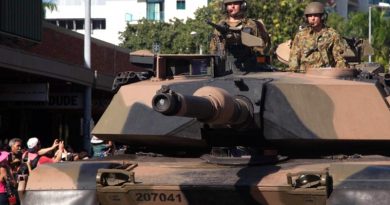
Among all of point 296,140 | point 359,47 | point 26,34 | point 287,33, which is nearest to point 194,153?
point 296,140

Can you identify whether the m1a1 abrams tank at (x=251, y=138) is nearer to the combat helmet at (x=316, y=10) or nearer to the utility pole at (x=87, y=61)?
the combat helmet at (x=316, y=10)

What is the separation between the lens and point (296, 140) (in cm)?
1020

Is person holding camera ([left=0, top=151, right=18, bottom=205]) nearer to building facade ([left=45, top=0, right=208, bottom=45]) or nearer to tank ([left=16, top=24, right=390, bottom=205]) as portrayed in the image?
tank ([left=16, top=24, right=390, bottom=205])

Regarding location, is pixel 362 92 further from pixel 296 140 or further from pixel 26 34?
pixel 26 34

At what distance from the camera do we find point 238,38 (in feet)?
36.4

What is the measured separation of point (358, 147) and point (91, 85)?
18.7 meters

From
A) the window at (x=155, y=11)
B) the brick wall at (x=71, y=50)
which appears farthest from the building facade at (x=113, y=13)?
the brick wall at (x=71, y=50)

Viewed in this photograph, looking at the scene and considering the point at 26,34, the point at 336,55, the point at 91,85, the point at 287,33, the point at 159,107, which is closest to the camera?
the point at 159,107

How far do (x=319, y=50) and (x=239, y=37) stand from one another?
123 cm

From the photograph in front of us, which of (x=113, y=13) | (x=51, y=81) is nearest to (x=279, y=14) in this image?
(x=51, y=81)

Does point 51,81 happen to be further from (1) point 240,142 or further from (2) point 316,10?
(1) point 240,142

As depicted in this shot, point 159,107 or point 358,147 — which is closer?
point 159,107

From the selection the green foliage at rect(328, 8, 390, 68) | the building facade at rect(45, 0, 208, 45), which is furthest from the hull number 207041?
the building facade at rect(45, 0, 208, 45)

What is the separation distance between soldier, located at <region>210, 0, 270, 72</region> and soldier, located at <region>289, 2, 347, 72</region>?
39cm
